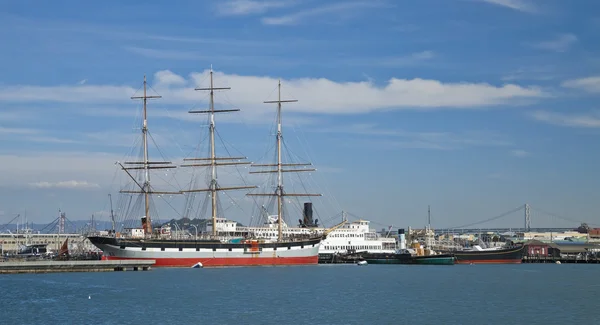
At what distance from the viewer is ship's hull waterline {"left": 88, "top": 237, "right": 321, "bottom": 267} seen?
83938mm

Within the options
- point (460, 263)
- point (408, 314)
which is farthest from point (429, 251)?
point (408, 314)

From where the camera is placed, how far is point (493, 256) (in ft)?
363

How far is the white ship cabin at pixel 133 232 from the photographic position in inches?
3484

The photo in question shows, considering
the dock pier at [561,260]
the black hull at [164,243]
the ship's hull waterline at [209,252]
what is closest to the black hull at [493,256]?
the dock pier at [561,260]

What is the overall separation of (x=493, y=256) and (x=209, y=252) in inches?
1723

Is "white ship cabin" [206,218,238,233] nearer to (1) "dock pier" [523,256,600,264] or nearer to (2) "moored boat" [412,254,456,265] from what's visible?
(2) "moored boat" [412,254,456,265]

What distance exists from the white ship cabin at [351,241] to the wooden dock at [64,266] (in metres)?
36.9

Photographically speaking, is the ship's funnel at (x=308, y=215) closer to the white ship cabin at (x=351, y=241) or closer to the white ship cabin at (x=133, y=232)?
the white ship cabin at (x=351, y=241)

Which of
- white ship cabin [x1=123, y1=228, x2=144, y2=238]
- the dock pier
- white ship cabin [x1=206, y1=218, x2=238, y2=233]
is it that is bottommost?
the dock pier

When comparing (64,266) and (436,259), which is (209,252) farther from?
(436,259)

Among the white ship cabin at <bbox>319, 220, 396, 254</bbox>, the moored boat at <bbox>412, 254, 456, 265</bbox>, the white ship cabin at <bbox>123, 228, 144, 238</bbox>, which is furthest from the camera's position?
the white ship cabin at <bbox>319, 220, 396, 254</bbox>

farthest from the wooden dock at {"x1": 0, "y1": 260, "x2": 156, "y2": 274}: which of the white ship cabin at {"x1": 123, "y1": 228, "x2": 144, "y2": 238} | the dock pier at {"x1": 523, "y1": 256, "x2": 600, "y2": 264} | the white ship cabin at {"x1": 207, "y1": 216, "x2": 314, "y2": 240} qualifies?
the dock pier at {"x1": 523, "y1": 256, "x2": 600, "y2": 264}

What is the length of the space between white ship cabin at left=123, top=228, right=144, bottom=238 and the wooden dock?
7.49 meters

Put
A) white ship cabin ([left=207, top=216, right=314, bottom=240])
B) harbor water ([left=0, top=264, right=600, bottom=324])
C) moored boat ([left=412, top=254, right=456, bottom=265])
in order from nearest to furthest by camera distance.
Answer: harbor water ([left=0, top=264, right=600, bottom=324]) < white ship cabin ([left=207, top=216, right=314, bottom=240]) < moored boat ([left=412, top=254, right=456, bottom=265])
